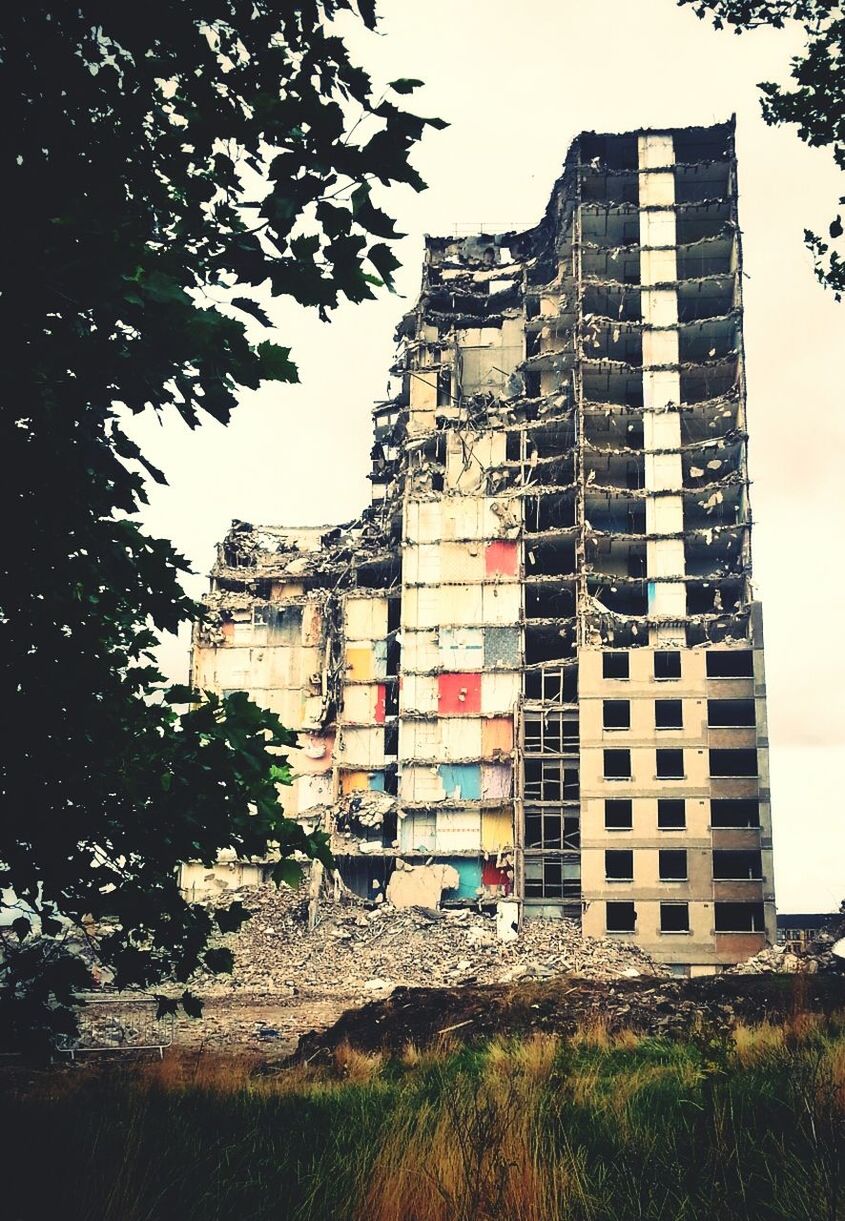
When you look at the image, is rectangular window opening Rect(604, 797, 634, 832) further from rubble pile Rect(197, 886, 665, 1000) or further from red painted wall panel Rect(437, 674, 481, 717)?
red painted wall panel Rect(437, 674, 481, 717)

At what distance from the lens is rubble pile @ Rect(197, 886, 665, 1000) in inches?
1888

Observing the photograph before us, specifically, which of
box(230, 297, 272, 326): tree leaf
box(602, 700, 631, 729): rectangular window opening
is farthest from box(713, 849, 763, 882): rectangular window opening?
box(230, 297, 272, 326): tree leaf

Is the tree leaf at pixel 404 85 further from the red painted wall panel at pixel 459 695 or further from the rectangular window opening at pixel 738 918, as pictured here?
the red painted wall panel at pixel 459 695

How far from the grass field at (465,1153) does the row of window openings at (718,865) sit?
46.1 m

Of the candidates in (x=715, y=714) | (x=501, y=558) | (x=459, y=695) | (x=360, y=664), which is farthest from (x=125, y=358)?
(x=360, y=664)

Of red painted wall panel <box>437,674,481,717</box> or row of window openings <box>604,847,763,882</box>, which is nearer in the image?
row of window openings <box>604,847,763,882</box>

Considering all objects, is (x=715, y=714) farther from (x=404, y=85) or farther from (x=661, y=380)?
(x=404, y=85)

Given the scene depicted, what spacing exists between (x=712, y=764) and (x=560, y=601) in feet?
46.0

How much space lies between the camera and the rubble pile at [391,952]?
47956 millimetres

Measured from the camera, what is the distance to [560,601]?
211 ft

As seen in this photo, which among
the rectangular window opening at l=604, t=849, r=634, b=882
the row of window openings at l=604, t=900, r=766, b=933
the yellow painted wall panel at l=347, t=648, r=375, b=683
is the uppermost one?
the yellow painted wall panel at l=347, t=648, r=375, b=683

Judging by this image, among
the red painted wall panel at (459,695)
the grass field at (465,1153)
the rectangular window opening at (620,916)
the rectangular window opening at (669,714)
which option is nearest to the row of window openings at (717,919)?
the rectangular window opening at (620,916)

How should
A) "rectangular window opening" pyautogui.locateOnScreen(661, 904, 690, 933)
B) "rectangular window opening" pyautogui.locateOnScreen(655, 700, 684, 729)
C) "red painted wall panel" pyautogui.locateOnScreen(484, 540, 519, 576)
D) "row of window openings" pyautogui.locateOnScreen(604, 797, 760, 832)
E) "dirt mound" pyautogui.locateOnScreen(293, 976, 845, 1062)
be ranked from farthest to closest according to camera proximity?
"red painted wall panel" pyautogui.locateOnScreen(484, 540, 519, 576) < "rectangular window opening" pyautogui.locateOnScreen(655, 700, 684, 729) < "row of window openings" pyautogui.locateOnScreen(604, 797, 760, 832) < "rectangular window opening" pyautogui.locateOnScreen(661, 904, 690, 933) < "dirt mound" pyautogui.locateOnScreen(293, 976, 845, 1062)

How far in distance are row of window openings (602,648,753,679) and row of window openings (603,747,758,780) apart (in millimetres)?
3861
